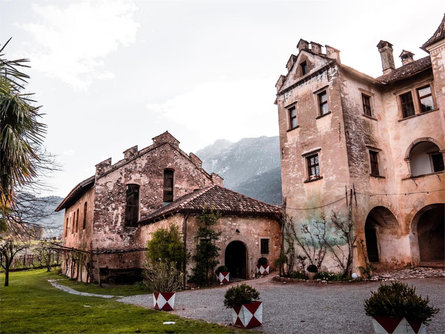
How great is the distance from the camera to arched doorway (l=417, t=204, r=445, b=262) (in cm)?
1734

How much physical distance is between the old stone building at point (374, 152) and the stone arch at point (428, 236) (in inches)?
2.0

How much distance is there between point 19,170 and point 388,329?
307 inches

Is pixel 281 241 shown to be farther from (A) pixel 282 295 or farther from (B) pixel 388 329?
(B) pixel 388 329

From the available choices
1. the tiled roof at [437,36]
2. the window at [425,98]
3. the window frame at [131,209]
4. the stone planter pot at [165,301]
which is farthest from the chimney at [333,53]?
the window frame at [131,209]

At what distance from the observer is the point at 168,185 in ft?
76.9

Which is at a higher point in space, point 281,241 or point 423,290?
point 281,241

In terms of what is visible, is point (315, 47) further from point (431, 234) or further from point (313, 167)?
point (431, 234)

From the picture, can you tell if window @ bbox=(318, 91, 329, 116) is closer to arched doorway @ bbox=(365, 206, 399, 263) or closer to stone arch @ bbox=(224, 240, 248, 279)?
arched doorway @ bbox=(365, 206, 399, 263)

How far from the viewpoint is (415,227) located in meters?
16.7

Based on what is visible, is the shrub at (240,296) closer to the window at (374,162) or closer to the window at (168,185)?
the window at (374,162)

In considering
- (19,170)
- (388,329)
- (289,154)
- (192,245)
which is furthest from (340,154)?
(19,170)

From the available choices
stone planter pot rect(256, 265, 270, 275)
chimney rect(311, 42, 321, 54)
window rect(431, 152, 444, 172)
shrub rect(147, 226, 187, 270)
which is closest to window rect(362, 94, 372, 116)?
chimney rect(311, 42, 321, 54)

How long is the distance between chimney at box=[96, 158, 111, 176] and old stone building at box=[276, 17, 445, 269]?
11.2 m

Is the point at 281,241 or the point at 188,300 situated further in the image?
the point at 281,241
